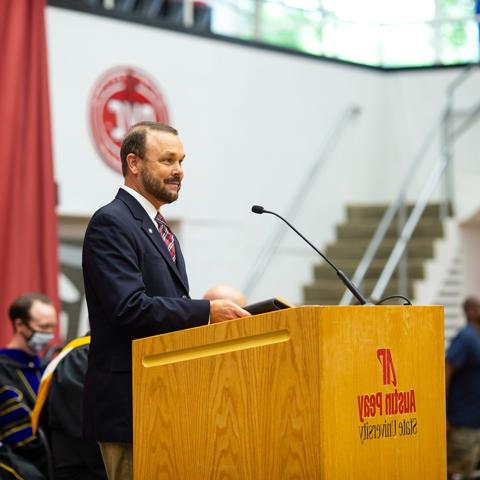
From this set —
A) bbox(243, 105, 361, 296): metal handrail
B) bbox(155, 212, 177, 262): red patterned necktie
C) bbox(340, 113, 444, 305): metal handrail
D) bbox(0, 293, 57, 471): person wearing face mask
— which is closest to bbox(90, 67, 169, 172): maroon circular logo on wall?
bbox(243, 105, 361, 296): metal handrail

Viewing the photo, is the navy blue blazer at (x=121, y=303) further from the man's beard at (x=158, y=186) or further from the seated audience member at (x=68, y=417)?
the seated audience member at (x=68, y=417)

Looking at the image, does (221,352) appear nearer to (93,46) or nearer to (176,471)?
(176,471)

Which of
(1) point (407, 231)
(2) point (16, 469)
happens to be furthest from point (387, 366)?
(1) point (407, 231)

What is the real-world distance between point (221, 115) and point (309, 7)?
5.01 ft

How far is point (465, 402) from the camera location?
8203 mm

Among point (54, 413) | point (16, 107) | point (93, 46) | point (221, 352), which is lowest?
point (54, 413)

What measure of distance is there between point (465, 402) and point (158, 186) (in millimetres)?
5293

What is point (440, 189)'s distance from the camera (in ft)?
34.8

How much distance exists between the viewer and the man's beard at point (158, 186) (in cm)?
335

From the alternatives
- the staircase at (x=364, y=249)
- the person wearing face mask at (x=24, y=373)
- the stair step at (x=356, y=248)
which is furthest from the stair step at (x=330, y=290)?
the person wearing face mask at (x=24, y=373)

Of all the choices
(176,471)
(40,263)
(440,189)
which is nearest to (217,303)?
(176,471)

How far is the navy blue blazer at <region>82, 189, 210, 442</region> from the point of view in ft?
10.4

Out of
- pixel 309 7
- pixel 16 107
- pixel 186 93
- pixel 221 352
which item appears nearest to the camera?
pixel 221 352

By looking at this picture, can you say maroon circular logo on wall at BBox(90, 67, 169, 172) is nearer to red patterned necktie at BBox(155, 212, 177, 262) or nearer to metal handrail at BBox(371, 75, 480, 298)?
metal handrail at BBox(371, 75, 480, 298)
